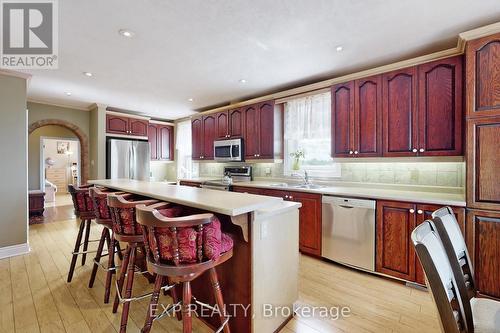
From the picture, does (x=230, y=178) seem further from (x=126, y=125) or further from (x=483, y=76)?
(x=483, y=76)

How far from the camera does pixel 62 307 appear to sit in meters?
2.05

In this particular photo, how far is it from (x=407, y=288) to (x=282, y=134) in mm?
2753

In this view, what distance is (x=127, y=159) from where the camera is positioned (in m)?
5.43

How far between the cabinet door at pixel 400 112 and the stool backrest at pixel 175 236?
2.45m

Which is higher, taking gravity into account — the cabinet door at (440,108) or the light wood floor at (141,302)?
the cabinet door at (440,108)

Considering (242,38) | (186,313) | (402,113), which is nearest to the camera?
(186,313)

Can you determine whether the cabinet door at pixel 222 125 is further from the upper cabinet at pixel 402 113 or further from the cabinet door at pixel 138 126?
the upper cabinet at pixel 402 113

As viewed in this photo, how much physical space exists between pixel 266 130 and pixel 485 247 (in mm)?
3078

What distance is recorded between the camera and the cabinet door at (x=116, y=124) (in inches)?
212

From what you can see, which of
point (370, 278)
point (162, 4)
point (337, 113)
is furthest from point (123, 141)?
point (370, 278)

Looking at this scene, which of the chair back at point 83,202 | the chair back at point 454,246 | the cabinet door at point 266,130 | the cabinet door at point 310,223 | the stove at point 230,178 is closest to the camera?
the chair back at point 454,246

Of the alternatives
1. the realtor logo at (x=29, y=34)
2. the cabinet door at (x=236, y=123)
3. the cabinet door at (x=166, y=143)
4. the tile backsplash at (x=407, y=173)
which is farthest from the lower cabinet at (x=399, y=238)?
the cabinet door at (x=166, y=143)

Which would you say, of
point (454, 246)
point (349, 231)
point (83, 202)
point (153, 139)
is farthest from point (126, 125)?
point (454, 246)

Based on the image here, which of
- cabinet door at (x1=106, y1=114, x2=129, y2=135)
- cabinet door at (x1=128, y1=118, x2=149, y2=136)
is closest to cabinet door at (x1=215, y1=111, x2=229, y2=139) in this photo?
cabinet door at (x1=128, y1=118, x2=149, y2=136)
